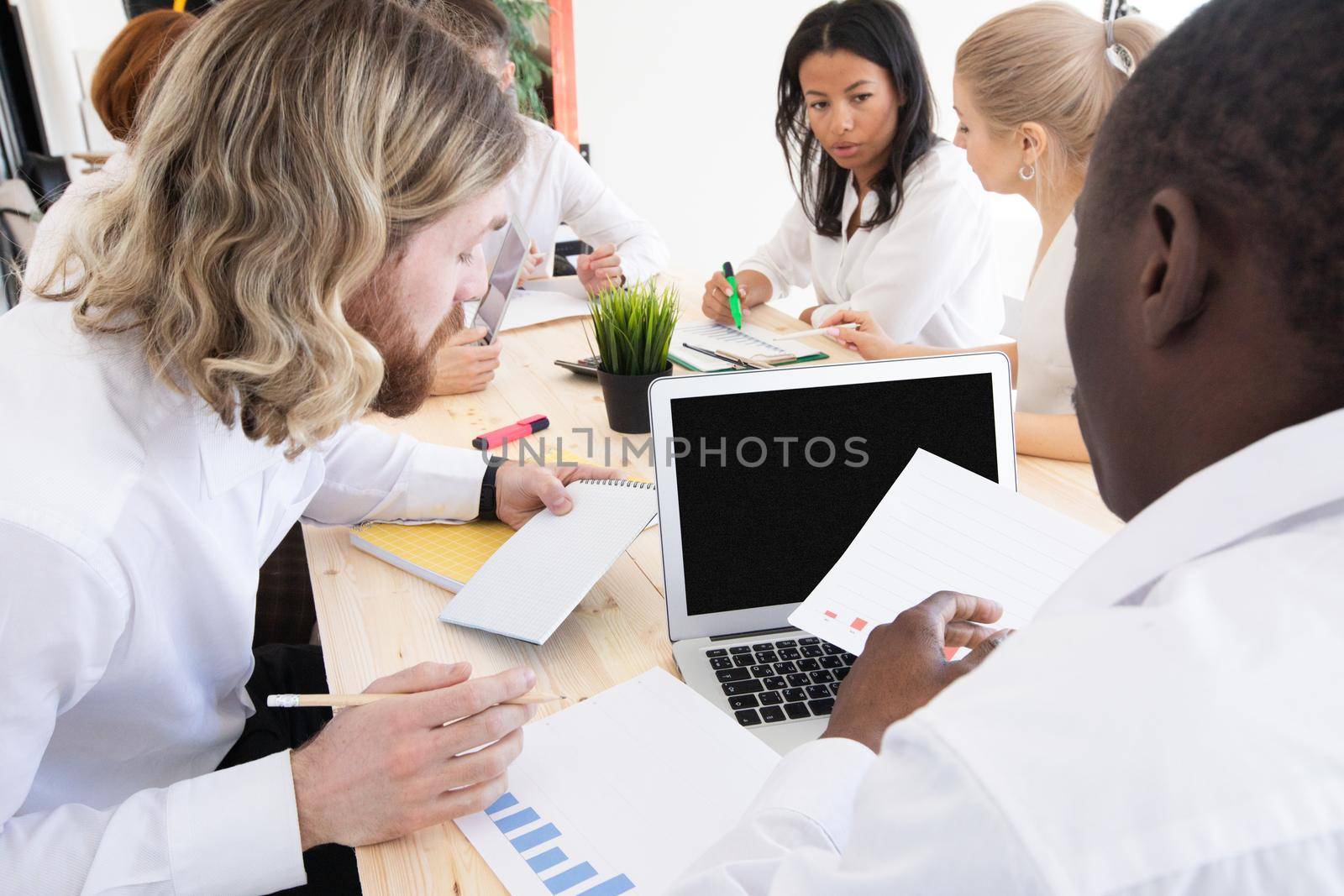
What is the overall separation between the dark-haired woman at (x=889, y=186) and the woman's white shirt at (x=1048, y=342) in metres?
0.45

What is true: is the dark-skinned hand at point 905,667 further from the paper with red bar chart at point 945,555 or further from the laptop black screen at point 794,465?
the laptop black screen at point 794,465

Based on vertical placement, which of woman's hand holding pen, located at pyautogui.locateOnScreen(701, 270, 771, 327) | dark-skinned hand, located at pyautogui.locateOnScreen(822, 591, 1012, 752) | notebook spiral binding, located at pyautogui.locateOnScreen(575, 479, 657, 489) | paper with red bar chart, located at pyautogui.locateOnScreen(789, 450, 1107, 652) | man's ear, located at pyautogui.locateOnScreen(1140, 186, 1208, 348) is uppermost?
man's ear, located at pyautogui.locateOnScreen(1140, 186, 1208, 348)

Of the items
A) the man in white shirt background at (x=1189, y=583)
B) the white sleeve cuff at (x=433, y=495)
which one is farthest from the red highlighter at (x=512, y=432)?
the man in white shirt background at (x=1189, y=583)

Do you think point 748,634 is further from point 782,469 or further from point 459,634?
point 459,634

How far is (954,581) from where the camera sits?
0.82 m

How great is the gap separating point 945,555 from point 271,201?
637mm

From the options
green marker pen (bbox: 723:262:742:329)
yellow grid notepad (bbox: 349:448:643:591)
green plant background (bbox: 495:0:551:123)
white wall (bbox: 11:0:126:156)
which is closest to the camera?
yellow grid notepad (bbox: 349:448:643:591)

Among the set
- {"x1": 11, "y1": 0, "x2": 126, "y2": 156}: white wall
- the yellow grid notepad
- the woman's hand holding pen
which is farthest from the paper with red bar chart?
{"x1": 11, "y1": 0, "x2": 126, "y2": 156}: white wall

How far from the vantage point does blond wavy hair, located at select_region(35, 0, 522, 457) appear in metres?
0.75

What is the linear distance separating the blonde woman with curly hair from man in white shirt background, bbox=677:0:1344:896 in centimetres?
38

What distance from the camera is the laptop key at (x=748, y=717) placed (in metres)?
0.78

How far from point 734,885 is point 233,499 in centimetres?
62

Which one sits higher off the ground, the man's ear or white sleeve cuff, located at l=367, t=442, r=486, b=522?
the man's ear

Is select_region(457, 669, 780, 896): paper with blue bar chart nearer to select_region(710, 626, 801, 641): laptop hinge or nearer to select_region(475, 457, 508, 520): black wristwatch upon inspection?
select_region(710, 626, 801, 641): laptop hinge
